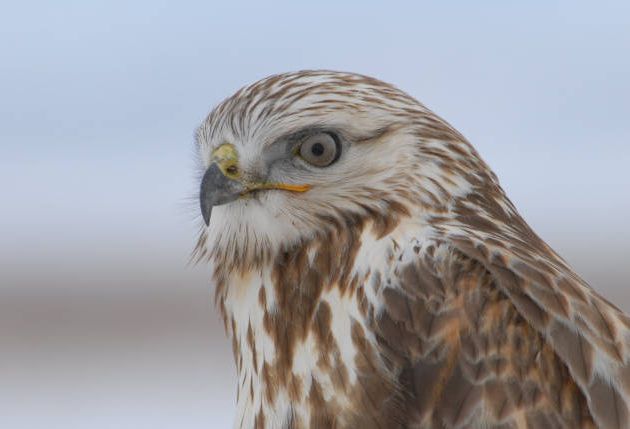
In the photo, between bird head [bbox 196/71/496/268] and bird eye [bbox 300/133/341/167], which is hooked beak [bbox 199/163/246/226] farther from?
bird eye [bbox 300/133/341/167]

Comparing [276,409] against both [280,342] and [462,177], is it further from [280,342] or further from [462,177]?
[462,177]

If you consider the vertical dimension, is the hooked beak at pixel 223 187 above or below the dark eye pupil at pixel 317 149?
below

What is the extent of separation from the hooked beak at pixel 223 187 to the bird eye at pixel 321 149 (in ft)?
0.25

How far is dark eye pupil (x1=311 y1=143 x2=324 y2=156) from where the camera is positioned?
3.64 metres

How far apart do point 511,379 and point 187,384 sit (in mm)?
5243

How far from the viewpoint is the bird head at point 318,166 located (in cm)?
360

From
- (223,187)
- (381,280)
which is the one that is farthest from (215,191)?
(381,280)

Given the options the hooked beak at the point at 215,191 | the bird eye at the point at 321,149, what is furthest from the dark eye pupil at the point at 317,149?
the hooked beak at the point at 215,191

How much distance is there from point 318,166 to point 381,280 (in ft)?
1.34

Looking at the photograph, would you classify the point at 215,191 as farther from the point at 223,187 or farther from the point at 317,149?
the point at 317,149

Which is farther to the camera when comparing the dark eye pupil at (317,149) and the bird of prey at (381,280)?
the dark eye pupil at (317,149)

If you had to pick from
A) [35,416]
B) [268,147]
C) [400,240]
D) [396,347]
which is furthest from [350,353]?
[35,416]

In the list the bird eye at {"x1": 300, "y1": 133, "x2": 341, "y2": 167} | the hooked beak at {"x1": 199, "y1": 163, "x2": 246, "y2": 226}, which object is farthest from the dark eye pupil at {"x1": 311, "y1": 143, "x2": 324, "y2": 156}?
the hooked beak at {"x1": 199, "y1": 163, "x2": 246, "y2": 226}

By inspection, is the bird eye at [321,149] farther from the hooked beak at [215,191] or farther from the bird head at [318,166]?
the hooked beak at [215,191]
